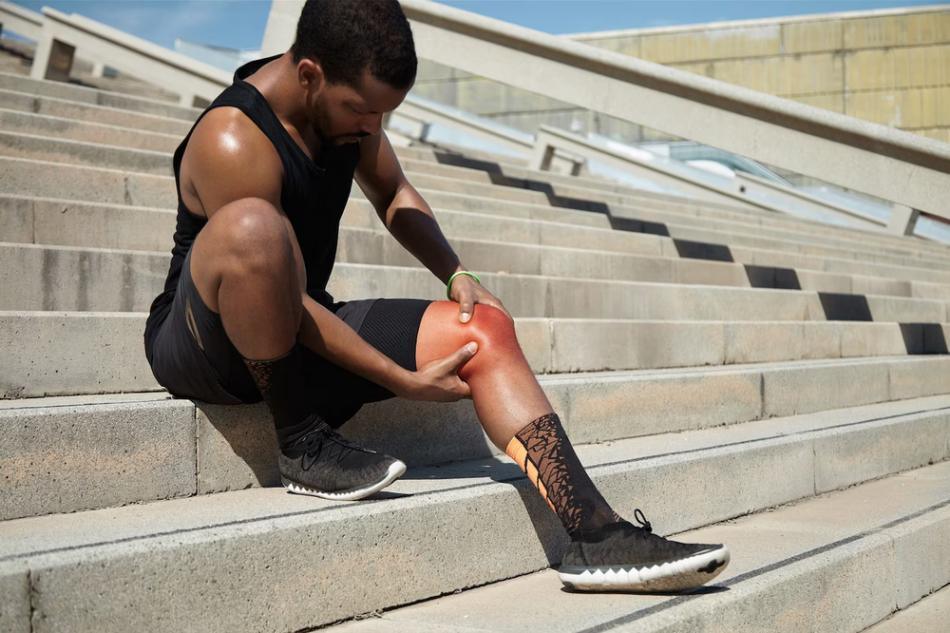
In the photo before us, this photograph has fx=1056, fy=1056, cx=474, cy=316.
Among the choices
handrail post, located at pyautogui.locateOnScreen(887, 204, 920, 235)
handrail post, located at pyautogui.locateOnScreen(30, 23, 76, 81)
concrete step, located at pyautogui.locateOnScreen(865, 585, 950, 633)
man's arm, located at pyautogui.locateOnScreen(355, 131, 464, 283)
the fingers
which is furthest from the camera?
handrail post, located at pyautogui.locateOnScreen(887, 204, 920, 235)

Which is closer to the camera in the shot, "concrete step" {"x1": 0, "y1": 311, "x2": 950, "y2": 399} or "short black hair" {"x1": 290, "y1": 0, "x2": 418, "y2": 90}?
"short black hair" {"x1": 290, "y1": 0, "x2": 418, "y2": 90}

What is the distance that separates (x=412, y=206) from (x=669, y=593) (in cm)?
126

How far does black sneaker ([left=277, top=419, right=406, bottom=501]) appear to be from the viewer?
7.34 ft

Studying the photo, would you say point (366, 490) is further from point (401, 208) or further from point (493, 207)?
point (493, 207)

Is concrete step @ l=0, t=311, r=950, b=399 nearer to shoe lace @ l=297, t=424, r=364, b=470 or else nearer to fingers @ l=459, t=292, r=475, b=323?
shoe lace @ l=297, t=424, r=364, b=470

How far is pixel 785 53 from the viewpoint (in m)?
16.5

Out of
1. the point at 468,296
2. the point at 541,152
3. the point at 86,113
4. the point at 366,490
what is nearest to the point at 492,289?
the point at 468,296

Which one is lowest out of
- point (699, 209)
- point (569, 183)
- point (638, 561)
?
point (638, 561)

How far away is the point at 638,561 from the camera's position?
7.12ft

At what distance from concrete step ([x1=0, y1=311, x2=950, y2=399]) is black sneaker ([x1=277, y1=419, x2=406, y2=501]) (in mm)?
615

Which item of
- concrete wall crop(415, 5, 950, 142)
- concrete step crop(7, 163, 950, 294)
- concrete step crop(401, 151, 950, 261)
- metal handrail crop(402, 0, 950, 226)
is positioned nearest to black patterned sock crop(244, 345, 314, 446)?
concrete step crop(7, 163, 950, 294)

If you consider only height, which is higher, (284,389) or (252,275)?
(252,275)

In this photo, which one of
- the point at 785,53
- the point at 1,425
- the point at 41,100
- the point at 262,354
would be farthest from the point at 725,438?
the point at 785,53

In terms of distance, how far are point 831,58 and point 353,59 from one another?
15.7 metres
